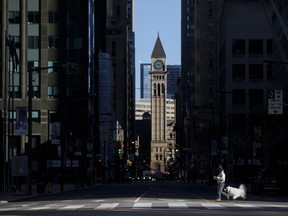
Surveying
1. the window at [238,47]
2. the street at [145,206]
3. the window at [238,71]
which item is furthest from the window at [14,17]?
the street at [145,206]

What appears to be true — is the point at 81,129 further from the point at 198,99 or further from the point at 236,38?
the point at 198,99

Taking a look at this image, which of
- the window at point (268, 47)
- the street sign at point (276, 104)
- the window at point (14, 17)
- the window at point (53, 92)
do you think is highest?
the window at point (14, 17)

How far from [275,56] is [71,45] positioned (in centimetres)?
3437

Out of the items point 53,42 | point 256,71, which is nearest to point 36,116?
point 53,42

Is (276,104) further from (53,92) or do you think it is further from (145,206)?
(53,92)

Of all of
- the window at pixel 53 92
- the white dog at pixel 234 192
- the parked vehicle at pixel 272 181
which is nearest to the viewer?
the white dog at pixel 234 192

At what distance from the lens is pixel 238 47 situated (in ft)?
383

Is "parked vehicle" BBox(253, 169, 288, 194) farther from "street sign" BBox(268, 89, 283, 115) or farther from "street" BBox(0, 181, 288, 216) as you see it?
"street" BBox(0, 181, 288, 216)

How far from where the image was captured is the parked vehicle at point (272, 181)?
50844mm

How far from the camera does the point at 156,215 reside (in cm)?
2458

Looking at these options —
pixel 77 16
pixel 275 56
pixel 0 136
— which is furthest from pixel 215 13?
pixel 0 136

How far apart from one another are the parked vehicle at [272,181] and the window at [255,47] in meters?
65.0

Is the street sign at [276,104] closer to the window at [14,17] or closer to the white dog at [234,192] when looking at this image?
the white dog at [234,192]

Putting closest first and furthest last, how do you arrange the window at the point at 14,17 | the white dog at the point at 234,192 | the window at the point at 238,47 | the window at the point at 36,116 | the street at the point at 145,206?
the street at the point at 145,206 < the white dog at the point at 234,192 < the window at the point at 36,116 < the window at the point at 14,17 < the window at the point at 238,47
